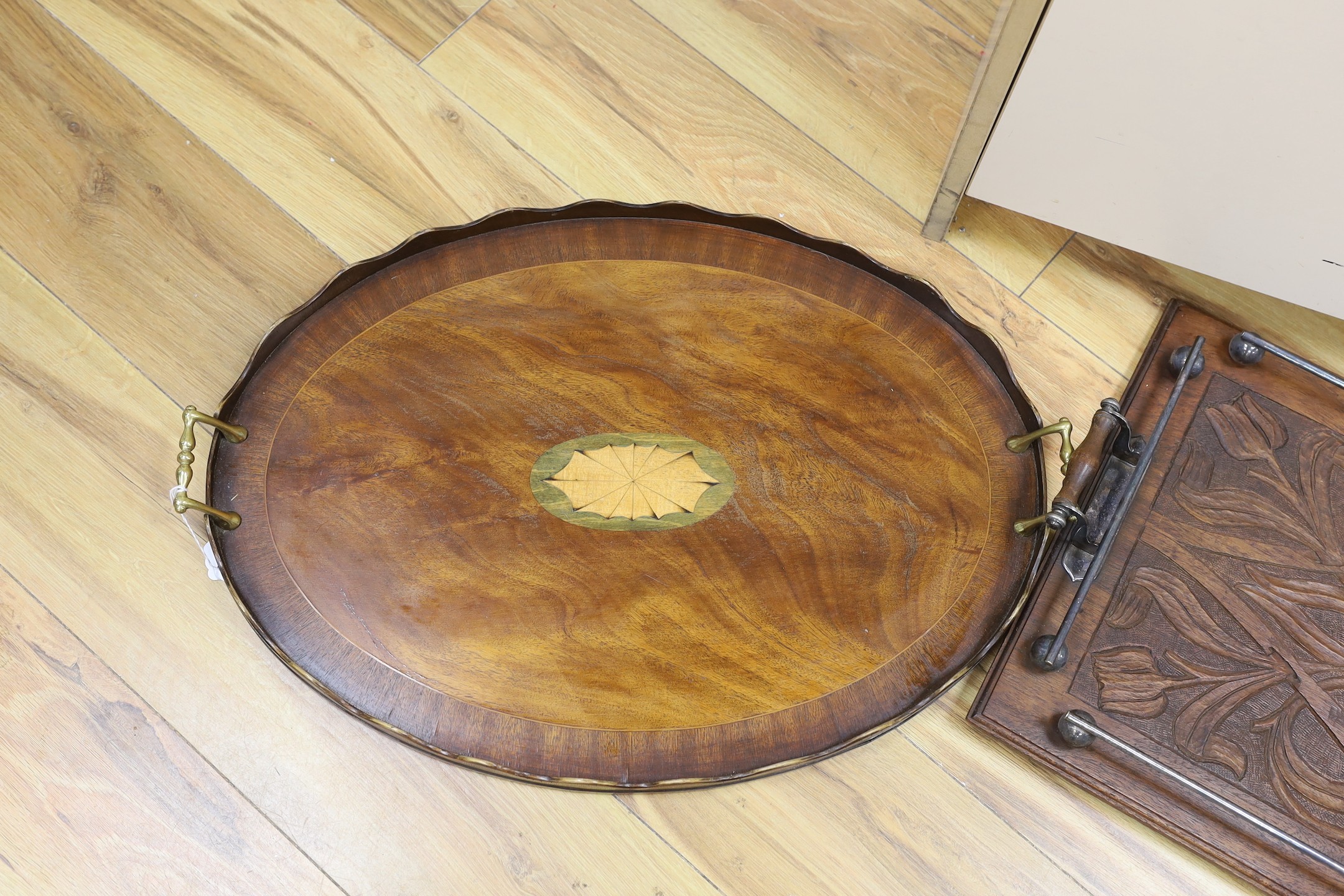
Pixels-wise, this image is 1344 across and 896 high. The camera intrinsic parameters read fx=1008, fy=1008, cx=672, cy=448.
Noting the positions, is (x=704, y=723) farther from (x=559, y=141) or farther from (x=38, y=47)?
(x=38, y=47)

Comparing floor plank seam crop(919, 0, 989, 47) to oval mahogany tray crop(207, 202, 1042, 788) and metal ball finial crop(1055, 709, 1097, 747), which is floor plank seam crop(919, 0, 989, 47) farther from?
metal ball finial crop(1055, 709, 1097, 747)

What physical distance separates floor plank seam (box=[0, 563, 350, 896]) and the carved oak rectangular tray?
0.58 metres

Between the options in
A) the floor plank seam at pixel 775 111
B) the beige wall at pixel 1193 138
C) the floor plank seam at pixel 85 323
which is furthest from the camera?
the floor plank seam at pixel 775 111

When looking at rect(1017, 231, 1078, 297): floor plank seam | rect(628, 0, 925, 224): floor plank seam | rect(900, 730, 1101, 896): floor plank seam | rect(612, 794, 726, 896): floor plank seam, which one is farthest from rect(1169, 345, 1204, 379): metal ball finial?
rect(612, 794, 726, 896): floor plank seam

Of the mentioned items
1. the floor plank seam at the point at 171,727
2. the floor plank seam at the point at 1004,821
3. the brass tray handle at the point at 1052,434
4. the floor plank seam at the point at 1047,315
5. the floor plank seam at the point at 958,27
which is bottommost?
the floor plank seam at the point at 171,727

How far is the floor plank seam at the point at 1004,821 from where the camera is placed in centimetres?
84

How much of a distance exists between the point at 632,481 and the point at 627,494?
0.01 metres

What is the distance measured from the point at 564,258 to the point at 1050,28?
44 centimetres

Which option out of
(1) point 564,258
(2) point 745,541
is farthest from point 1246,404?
(1) point 564,258

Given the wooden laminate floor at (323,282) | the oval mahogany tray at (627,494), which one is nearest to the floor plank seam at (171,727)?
the wooden laminate floor at (323,282)

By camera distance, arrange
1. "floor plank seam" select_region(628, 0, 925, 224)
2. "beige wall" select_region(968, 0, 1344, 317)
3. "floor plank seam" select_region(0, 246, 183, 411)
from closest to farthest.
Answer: "beige wall" select_region(968, 0, 1344, 317)
"floor plank seam" select_region(0, 246, 183, 411)
"floor plank seam" select_region(628, 0, 925, 224)

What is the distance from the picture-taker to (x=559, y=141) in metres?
1.06

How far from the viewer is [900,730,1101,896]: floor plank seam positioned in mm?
842

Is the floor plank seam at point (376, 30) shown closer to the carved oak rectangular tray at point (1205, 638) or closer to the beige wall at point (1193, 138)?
the beige wall at point (1193, 138)
